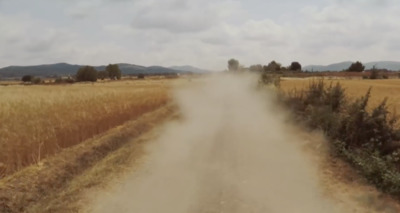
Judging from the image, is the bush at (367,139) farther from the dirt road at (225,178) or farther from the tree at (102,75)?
the tree at (102,75)

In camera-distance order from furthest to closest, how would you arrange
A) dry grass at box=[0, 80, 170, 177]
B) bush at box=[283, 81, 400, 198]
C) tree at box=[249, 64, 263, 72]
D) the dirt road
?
1. tree at box=[249, 64, 263, 72]
2. dry grass at box=[0, 80, 170, 177]
3. bush at box=[283, 81, 400, 198]
4. the dirt road

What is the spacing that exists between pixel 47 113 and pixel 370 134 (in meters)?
10.7

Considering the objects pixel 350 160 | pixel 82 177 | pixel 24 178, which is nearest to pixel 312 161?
pixel 350 160

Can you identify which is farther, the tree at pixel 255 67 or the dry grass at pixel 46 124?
the tree at pixel 255 67

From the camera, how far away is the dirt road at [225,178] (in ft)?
24.4

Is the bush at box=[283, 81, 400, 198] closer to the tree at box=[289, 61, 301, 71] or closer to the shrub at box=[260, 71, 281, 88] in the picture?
the shrub at box=[260, 71, 281, 88]

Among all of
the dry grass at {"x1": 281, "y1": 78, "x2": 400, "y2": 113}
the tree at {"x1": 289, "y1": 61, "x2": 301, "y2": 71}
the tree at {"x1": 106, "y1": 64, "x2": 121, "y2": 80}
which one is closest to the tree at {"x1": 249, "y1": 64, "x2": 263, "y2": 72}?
the dry grass at {"x1": 281, "y1": 78, "x2": 400, "y2": 113}

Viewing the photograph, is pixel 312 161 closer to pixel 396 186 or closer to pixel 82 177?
pixel 396 186

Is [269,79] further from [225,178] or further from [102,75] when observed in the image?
[102,75]

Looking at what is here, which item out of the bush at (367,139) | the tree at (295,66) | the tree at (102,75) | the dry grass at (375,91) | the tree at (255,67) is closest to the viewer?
the bush at (367,139)

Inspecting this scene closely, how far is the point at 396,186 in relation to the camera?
27.1 ft

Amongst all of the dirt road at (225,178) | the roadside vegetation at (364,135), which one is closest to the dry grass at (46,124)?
the dirt road at (225,178)

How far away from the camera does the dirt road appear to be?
24.4ft

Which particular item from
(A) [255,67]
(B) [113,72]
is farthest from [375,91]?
(B) [113,72]
